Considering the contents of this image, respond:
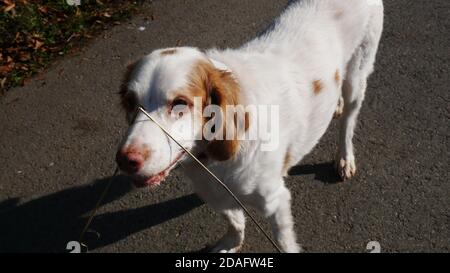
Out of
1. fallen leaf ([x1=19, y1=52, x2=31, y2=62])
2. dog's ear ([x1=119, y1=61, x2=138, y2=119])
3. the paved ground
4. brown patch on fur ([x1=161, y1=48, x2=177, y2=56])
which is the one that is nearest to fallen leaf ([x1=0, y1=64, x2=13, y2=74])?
fallen leaf ([x1=19, y1=52, x2=31, y2=62])

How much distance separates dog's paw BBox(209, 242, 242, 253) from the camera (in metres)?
3.19

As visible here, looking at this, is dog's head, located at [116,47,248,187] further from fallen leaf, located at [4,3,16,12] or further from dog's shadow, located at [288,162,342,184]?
fallen leaf, located at [4,3,16,12]

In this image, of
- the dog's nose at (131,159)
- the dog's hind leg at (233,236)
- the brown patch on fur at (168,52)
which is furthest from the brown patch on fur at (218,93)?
the dog's hind leg at (233,236)

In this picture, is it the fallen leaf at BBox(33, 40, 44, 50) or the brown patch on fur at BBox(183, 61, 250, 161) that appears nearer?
the brown patch on fur at BBox(183, 61, 250, 161)

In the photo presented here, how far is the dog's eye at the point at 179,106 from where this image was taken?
214 cm

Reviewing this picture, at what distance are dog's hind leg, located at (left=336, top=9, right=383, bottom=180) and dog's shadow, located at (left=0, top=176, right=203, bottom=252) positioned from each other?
119cm

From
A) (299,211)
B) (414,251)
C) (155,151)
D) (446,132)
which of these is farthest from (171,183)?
(446,132)

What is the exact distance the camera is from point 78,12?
5.02 m

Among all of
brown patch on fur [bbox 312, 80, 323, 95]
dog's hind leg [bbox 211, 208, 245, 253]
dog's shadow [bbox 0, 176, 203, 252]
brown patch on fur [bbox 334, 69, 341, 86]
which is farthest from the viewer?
dog's shadow [bbox 0, 176, 203, 252]

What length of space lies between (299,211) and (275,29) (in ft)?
4.47

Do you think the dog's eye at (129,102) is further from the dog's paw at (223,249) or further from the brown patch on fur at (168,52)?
the dog's paw at (223,249)

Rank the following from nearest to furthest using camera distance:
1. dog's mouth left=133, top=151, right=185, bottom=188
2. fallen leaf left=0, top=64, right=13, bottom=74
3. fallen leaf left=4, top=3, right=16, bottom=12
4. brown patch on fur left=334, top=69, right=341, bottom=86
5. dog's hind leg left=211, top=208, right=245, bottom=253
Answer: dog's mouth left=133, top=151, right=185, bottom=188, brown patch on fur left=334, top=69, right=341, bottom=86, dog's hind leg left=211, top=208, right=245, bottom=253, fallen leaf left=0, top=64, right=13, bottom=74, fallen leaf left=4, top=3, right=16, bottom=12

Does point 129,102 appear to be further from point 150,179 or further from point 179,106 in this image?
point 150,179

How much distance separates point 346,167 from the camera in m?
3.50
